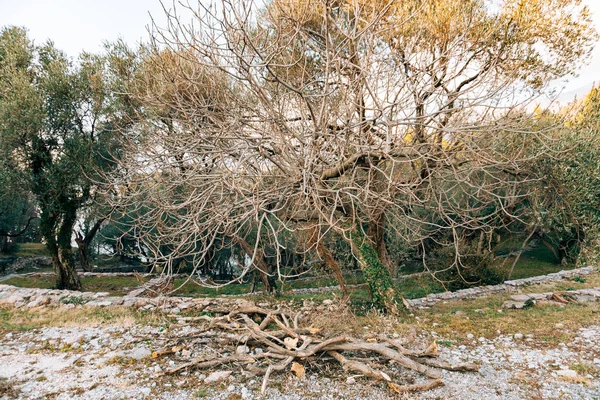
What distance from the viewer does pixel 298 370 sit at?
447cm

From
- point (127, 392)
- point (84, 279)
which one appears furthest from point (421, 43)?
point (84, 279)

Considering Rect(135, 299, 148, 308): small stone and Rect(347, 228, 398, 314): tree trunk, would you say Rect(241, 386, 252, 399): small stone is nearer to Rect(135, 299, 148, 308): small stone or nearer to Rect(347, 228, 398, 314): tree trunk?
Rect(347, 228, 398, 314): tree trunk

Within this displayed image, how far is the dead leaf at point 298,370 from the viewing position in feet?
14.6

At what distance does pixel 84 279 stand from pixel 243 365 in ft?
56.5

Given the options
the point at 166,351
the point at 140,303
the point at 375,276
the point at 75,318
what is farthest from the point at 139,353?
the point at 375,276

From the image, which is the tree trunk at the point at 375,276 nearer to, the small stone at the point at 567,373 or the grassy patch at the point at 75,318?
the small stone at the point at 567,373

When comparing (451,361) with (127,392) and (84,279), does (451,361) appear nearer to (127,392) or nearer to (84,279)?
(127,392)

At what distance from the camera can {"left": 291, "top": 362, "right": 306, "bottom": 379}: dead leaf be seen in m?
4.44

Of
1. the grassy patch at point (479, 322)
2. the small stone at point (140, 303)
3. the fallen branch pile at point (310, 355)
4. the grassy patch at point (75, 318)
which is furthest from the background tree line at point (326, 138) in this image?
the fallen branch pile at point (310, 355)

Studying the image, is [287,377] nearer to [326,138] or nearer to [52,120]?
[326,138]

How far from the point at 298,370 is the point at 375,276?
409cm

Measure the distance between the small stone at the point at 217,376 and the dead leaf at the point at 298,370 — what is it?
85 centimetres

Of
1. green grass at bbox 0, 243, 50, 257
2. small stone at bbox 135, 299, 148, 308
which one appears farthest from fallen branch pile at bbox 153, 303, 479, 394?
green grass at bbox 0, 243, 50, 257

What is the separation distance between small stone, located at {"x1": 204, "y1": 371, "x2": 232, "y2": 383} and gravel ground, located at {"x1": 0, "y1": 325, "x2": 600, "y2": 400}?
0.06 m
